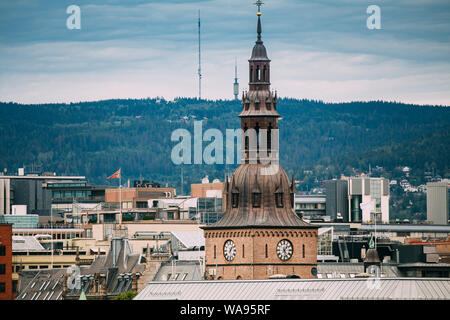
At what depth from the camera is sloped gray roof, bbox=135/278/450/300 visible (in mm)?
147375

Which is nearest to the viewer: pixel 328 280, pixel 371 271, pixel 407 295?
pixel 407 295

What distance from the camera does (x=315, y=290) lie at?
152 metres

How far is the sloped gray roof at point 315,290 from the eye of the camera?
147 metres
